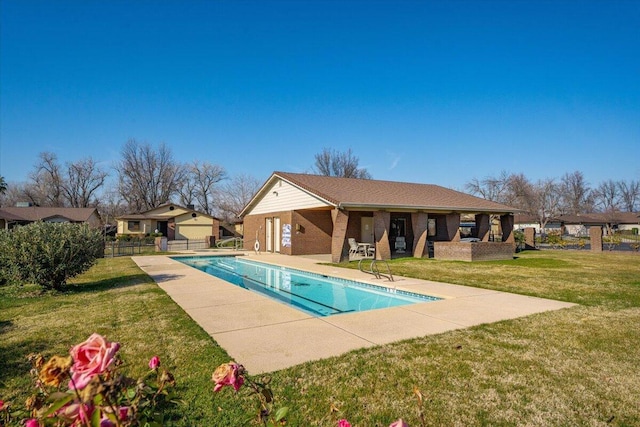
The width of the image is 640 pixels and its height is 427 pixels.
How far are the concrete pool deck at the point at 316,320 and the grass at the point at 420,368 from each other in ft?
0.93

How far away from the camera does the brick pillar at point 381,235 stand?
17.3 m

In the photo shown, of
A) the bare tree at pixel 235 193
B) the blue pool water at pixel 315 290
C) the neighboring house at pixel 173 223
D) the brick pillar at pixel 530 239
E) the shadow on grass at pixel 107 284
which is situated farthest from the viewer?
the bare tree at pixel 235 193

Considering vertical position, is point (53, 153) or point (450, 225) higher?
point (53, 153)

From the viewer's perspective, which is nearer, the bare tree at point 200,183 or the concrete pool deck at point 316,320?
the concrete pool deck at point 316,320

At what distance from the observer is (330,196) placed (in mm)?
17234

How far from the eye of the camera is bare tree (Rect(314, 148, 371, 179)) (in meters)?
49.4

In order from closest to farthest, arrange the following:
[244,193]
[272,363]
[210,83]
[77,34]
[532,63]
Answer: [272,363] < [77,34] < [532,63] < [210,83] < [244,193]

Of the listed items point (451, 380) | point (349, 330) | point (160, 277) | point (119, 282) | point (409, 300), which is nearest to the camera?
point (451, 380)

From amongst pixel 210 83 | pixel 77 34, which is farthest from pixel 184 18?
pixel 210 83

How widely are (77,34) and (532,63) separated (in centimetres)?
2184

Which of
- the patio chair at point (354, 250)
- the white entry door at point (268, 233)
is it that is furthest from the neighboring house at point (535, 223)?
the patio chair at point (354, 250)

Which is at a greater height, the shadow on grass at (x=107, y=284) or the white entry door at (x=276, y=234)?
the white entry door at (x=276, y=234)

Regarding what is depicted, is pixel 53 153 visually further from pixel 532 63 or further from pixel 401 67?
pixel 532 63

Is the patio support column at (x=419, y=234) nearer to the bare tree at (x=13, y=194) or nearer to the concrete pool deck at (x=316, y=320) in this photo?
the concrete pool deck at (x=316, y=320)
